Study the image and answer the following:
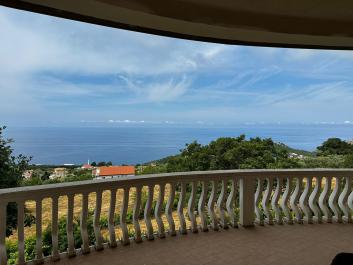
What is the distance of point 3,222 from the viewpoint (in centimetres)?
271

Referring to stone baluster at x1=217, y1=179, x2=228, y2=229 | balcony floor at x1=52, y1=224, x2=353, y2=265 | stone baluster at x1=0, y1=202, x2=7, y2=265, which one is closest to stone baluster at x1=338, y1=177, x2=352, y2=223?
balcony floor at x1=52, y1=224, x2=353, y2=265

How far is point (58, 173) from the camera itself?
4.66 meters

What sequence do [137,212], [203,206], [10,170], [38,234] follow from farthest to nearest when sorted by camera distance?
[10,170], [203,206], [137,212], [38,234]

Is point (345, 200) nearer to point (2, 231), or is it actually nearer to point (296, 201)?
point (296, 201)

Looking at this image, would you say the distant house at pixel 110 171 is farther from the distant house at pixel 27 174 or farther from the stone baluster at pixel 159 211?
the distant house at pixel 27 174

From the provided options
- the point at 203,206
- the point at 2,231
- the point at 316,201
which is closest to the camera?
the point at 2,231

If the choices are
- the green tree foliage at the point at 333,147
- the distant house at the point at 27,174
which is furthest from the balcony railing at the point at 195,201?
the green tree foliage at the point at 333,147

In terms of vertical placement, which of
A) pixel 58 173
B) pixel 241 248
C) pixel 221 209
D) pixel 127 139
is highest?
pixel 127 139

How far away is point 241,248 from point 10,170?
3.23m

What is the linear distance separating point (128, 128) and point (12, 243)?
124 inches

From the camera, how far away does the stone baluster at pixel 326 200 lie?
4320mm

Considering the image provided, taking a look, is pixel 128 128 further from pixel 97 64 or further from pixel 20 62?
pixel 97 64

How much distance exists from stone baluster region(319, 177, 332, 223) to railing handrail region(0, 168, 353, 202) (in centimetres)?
12

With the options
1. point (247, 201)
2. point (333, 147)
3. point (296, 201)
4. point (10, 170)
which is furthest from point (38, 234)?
point (333, 147)
